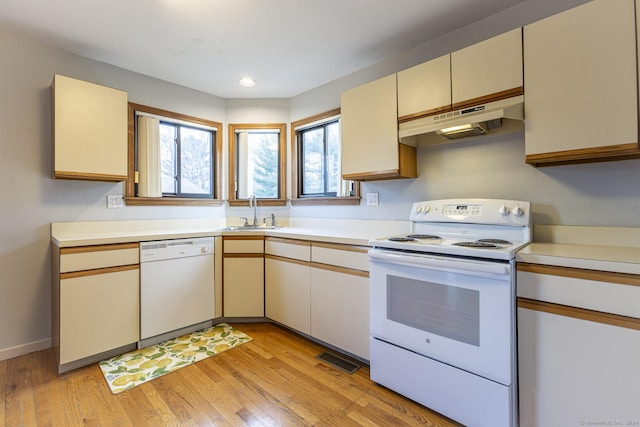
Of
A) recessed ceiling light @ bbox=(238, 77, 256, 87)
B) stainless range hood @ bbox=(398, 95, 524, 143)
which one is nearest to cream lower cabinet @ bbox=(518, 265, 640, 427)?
stainless range hood @ bbox=(398, 95, 524, 143)

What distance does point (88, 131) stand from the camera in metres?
2.22

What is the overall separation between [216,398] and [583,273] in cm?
193

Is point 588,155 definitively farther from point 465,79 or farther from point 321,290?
point 321,290

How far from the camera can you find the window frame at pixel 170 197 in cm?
263

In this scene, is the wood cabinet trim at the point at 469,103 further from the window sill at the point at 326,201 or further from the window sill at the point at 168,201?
the window sill at the point at 168,201

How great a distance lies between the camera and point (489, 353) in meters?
1.35

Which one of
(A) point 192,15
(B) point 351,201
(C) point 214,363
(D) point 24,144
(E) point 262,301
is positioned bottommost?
(C) point 214,363

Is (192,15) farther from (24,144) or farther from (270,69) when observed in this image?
(24,144)

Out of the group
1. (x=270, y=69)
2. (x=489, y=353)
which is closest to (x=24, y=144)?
(x=270, y=69)

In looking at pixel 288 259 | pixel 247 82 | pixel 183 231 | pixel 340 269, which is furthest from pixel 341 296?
pixel 247 82

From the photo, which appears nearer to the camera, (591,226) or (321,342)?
(591,226)

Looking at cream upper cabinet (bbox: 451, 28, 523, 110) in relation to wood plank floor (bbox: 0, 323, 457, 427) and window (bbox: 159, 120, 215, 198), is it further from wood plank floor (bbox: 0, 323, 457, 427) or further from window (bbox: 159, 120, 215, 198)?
window (bbox: 159, 120, 215, 198)

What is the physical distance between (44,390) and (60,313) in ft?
1.44

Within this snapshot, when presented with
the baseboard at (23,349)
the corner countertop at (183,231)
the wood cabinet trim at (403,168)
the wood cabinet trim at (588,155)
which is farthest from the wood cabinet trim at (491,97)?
the baseboard at (23,349)
